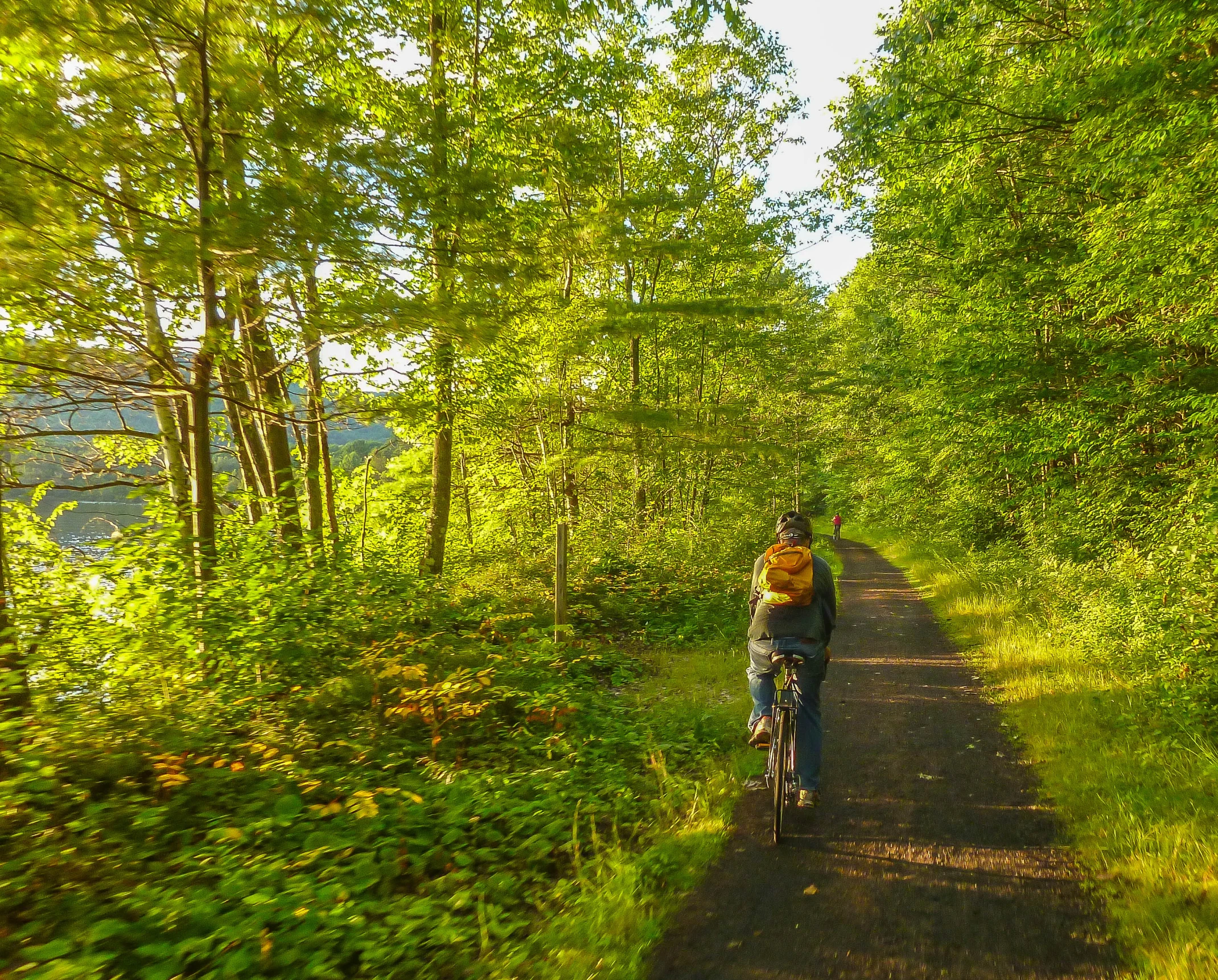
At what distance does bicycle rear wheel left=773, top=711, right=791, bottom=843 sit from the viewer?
4.24 metres

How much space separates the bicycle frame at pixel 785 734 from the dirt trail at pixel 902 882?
302mm

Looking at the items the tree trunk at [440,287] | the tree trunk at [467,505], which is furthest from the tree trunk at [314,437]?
the tree trunk at [467,505]

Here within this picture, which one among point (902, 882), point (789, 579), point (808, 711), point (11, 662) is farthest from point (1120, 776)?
point (11, 662)

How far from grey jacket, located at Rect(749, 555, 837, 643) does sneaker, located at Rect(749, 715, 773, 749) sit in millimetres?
633

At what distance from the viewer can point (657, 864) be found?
3932 mm

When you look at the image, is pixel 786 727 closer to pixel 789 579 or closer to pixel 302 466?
pixel 789 579

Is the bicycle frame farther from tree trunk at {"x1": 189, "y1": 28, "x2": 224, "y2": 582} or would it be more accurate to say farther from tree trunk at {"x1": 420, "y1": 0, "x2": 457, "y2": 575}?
tree trunk at {"x1": 189, "y1": 28, "x2": 224, "y2": 582}

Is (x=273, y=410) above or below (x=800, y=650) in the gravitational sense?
above

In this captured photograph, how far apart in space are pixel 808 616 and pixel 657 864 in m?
2.08

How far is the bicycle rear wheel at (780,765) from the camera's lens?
4242 mm

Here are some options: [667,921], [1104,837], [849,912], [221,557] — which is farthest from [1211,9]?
[221,557]

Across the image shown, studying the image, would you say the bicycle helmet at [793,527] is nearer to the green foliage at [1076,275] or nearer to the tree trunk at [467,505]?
the green foliage at [1076,275]

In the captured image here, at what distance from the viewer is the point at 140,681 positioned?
4.86m

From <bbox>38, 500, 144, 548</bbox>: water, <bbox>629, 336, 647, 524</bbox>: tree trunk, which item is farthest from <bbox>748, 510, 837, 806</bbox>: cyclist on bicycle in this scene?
<bbox>629, 336, 647, 524</bbox>: tree trunk
